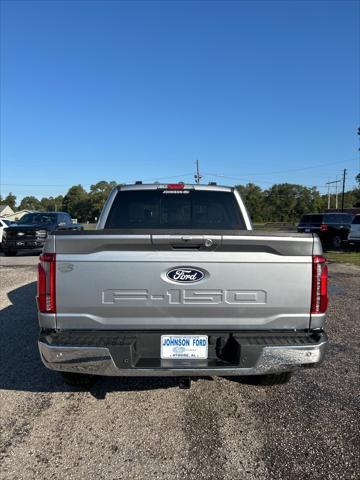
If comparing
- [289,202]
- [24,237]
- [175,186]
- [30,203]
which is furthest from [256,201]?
[175,186]

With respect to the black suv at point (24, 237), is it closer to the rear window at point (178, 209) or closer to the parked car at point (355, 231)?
the rear window at point (178, 209)

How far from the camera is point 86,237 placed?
3004mm

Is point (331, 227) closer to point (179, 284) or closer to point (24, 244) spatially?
point (24, 244)

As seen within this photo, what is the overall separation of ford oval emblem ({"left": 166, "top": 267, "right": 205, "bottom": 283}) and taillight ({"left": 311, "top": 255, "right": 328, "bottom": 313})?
83 cm

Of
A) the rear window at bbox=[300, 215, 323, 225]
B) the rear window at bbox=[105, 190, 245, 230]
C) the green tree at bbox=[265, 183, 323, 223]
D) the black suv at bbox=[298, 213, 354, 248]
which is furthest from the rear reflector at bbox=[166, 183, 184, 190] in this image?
the green tree at bbox=[265, 183, 323, 223]

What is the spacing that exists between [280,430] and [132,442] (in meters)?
1.15

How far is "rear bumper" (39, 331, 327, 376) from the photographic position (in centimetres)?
300

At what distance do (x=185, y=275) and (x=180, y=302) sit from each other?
21 cm

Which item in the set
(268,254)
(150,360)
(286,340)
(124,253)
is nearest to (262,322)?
(286,340)

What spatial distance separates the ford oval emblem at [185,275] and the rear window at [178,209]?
1600 mm

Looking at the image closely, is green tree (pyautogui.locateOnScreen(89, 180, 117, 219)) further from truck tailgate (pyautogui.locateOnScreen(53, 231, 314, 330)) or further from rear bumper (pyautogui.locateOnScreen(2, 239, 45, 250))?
truck tailgate (pyautogui.locateOnScreen(53, 231, 314, 330))

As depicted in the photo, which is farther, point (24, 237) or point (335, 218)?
point (335, 218)

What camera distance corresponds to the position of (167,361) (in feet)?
10.2

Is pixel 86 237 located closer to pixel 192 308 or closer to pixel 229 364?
pixel 192 308
